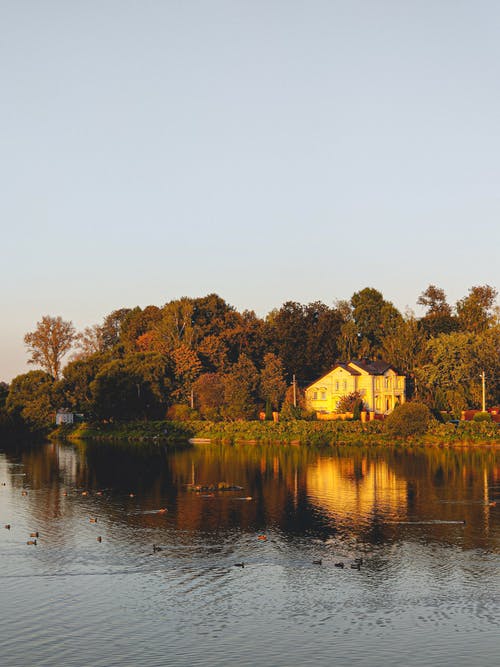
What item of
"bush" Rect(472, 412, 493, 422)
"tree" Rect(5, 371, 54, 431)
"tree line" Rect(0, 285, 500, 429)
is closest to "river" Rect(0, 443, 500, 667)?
"bush" Rect(472, 412, 493, 422)

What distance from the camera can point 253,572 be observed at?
38312mm

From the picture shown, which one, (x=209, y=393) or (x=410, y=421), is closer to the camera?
(x=410, y=421)

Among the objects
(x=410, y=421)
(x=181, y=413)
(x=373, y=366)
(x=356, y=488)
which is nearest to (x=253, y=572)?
(x=356, y=488)

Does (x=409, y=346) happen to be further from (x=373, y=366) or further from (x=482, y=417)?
(x=482, y=417)

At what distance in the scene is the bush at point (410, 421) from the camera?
109 m

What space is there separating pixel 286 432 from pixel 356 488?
52142mm

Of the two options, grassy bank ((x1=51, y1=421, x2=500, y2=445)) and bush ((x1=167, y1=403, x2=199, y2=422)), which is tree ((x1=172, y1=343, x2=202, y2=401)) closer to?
bush ((x1=167, y1=403, x2=199, y2=422))

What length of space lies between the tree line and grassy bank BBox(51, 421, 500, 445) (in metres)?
4.34

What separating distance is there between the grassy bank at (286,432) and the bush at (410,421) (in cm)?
82

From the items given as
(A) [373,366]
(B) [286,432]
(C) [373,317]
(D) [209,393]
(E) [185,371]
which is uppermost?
(C) [373,317]

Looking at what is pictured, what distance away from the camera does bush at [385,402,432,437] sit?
108562 millimetres

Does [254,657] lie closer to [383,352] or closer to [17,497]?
[17,497]

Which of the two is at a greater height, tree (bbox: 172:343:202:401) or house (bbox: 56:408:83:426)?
tree (bbox: 172:343:202:401)

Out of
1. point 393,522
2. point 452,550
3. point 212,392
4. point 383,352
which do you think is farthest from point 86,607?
point 383,352
